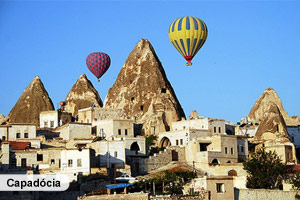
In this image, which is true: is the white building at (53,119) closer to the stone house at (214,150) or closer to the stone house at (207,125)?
the stone house at (207,125)

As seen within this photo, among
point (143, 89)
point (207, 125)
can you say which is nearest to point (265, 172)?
point (207, 125)

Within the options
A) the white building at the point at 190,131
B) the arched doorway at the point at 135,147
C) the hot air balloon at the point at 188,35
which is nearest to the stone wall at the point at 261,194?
the arched doorway at the point at 135,147

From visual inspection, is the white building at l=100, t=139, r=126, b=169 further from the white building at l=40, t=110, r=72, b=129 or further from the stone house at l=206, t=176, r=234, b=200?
the white building at l=40, t=110, r=72, b=129

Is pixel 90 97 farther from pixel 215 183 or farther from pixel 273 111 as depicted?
pixel 215 183

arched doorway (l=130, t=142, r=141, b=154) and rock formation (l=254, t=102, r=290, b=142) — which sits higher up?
rock formation (l=254, t=102, r=290, b=142)

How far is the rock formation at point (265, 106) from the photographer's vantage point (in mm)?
108875

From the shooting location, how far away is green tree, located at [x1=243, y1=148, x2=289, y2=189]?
196ft

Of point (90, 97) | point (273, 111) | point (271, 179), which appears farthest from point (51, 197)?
point (90, 97)

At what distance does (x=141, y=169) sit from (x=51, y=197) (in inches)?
660

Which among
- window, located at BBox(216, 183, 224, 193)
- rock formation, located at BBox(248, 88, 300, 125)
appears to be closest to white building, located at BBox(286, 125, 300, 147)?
rock formation, located at BBox(248, 88, 300, 125)

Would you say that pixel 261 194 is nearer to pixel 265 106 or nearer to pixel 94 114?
pixel 94 114

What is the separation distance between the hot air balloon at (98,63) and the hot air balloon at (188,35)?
21.3 m

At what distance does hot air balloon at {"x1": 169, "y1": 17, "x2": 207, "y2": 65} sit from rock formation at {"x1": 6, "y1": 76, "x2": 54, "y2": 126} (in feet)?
124

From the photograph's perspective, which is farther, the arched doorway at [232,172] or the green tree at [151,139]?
the green tree at [151,139]
